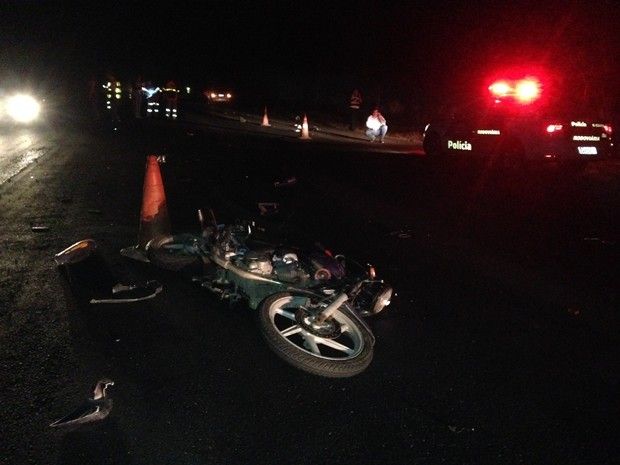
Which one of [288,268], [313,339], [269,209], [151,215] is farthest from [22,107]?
[313,339]

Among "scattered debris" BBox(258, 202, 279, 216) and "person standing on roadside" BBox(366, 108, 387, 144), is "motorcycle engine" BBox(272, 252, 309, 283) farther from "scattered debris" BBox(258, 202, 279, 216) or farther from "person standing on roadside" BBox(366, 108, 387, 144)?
"person standing on roadside" BBox(366, 108, 387, 144)

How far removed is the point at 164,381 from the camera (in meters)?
3.17

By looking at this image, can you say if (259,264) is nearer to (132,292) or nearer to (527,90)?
(132,292)

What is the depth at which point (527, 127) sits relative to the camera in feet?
36.3

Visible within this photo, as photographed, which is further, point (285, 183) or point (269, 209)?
point (285, 183)

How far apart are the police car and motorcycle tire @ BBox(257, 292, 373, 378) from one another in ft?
29.5

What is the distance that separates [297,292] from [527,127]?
9.20m

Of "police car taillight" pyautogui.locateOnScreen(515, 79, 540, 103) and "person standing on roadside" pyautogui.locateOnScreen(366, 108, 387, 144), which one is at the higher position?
"police car taillight" pyautogui.locateOnScreen(515, 79, 540, 103)

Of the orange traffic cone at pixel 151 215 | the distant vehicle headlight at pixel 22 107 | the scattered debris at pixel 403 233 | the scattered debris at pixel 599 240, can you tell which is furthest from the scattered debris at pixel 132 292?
the distant vehicle headlight at pixel 22 107

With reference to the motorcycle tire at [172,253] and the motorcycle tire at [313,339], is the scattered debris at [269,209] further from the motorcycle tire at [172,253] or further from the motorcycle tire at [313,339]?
the motorcycle tire at [313,339]

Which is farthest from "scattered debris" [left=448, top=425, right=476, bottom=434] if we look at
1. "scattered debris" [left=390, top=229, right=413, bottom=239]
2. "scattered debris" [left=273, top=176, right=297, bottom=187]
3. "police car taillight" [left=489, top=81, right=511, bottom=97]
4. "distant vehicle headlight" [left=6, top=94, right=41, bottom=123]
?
"distant vehicle headlight" [left=6, top=94, right=41, bottom=123]

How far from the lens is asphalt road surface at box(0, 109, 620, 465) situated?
2729 millimetres

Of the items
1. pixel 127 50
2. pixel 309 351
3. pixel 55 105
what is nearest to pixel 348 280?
pixel 309 351

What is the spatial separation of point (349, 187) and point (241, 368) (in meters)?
6.78
